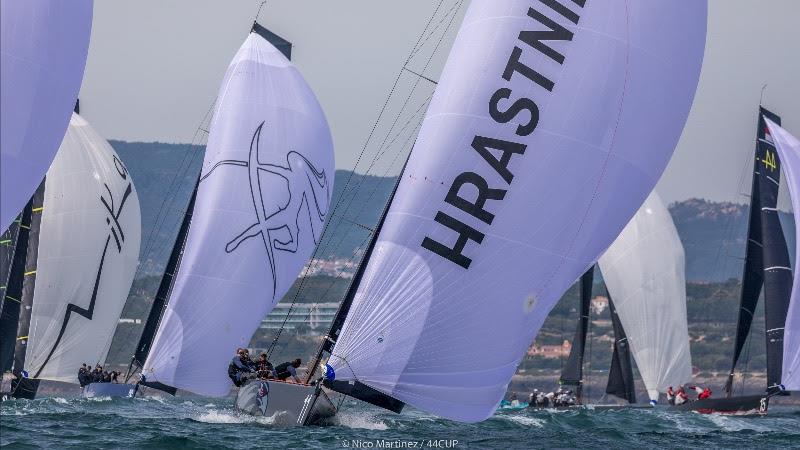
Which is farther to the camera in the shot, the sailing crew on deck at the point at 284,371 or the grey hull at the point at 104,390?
the grey hull at the point at 104,390

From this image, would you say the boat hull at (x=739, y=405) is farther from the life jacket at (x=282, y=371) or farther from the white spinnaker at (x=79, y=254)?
the life jacket at (x=282, y=371)

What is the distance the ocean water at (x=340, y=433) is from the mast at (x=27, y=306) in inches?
103

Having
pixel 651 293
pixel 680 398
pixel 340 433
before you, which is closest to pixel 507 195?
pixel 340 433

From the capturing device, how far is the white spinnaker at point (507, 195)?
21234 mm

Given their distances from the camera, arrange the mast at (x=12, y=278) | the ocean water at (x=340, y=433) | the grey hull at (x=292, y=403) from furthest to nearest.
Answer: the mast at (x=12, y=278), the grey hull at (x=292, y=403), the ocean water at (x=340, y=433)

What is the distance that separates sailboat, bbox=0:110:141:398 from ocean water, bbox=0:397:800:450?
3177 millimetres

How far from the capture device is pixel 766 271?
41906 mm

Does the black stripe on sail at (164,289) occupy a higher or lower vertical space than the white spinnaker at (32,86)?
lower

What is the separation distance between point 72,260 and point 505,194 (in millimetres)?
20796

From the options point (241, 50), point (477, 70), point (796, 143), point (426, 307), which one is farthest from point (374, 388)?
point (796, 143)

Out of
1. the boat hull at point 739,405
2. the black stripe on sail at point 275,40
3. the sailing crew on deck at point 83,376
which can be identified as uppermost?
the black stripe on sail at point 275,40

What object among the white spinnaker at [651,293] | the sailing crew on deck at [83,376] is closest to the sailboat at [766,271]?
the white spinnaker at [651,293]

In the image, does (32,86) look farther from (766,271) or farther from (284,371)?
(766,271)

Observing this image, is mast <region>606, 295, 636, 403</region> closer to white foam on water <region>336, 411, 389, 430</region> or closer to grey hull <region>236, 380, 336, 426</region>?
white foam on water <region>336, 411, 389, 430</region>
